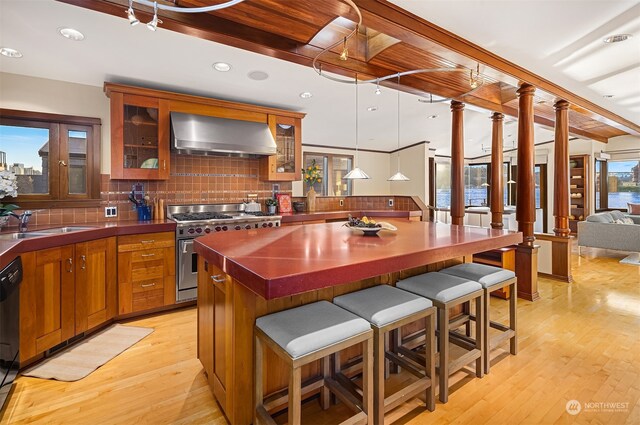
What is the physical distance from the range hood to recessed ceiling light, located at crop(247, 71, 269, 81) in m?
0.62

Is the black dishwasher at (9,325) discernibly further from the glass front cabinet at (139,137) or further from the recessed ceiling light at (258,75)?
the recessed ceiling light at (258,75)

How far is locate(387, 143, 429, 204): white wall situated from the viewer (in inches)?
278

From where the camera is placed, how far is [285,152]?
4.50 metres

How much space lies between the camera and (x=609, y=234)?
5734 mm

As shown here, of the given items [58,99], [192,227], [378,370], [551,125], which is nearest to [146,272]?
[192,227]

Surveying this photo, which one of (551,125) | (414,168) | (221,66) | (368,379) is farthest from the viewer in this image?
(414,168)

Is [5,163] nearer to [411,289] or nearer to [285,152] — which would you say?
[285,152]

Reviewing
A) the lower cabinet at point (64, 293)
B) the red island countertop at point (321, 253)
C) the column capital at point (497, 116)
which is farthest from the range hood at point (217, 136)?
the column capital at point (497, 116)

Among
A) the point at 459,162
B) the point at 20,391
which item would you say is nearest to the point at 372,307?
the point at 20,391

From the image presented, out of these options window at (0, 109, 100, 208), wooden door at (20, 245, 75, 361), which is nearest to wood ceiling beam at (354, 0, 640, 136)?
wooden door at (20, 245, 75, 361)

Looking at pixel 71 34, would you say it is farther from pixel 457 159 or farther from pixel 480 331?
pixel 457 159

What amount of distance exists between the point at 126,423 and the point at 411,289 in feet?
5.86

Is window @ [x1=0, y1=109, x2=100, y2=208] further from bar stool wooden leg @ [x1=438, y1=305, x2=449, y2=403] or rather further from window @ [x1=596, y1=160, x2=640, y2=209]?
window @ [x1=596, y1=160, x2=640, y2=209]

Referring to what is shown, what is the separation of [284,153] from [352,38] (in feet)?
6.22
